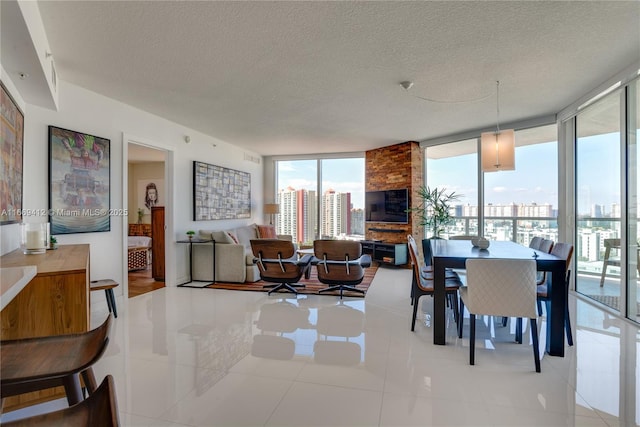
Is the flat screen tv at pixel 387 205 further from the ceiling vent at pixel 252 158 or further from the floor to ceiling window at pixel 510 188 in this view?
the ceiling vent at pixel 252 158

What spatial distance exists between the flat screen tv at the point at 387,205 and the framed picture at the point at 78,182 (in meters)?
5.03

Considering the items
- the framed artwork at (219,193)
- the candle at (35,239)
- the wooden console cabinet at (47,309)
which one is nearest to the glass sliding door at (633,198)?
the wooden console cabinet at (47,309)

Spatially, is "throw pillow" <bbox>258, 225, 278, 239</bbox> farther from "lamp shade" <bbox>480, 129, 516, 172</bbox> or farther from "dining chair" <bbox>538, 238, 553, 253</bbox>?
"dining chair" <bbox>538, 238, 553, 253</bbox>

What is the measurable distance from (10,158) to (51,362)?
2.24m

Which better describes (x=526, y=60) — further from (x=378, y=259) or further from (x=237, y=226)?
(x=237, y=226)

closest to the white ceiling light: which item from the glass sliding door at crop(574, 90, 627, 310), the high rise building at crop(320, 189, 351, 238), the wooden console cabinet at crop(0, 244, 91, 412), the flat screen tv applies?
the glass sliding door at crop(574, 90, 627, 310)

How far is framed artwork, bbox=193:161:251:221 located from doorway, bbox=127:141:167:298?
2.34ft

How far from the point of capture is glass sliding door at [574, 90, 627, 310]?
3.61 m

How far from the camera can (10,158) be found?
98.9 inches

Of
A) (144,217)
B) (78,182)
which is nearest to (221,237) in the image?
(78,182)

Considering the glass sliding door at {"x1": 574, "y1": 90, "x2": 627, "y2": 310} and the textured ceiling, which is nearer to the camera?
the textured ceiling

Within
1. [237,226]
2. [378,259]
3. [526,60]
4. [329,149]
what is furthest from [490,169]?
[237,226]

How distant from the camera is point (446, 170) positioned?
249 inches

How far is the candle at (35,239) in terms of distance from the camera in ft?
7.96
